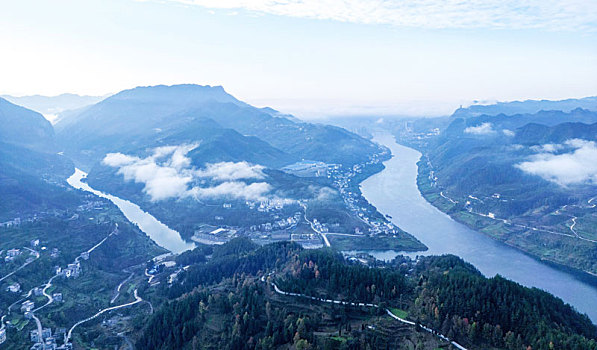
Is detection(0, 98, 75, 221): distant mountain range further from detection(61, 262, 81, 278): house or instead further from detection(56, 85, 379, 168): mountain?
detection(61, 262, 81, 278): house

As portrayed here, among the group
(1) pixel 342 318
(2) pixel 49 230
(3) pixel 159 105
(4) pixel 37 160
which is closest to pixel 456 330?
(1) pixel 342 318

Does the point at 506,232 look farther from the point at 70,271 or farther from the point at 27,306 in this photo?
the point at 27,306

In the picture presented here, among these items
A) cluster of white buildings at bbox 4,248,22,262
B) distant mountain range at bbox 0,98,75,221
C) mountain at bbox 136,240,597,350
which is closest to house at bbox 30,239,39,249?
cluster of white buildings at bbox 4,248,22,262

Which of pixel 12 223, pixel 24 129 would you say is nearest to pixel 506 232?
pixel 12 223

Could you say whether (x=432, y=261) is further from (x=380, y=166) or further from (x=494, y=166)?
(x=380, y=166)

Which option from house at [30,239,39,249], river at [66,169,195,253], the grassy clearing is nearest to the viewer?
the grassy clearing

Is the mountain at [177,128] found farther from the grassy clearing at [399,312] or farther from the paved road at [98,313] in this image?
the grassy clearing at [399,312]

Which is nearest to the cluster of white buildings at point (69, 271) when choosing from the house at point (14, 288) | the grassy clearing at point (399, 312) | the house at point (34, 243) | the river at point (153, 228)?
the house at point (14, 288)
